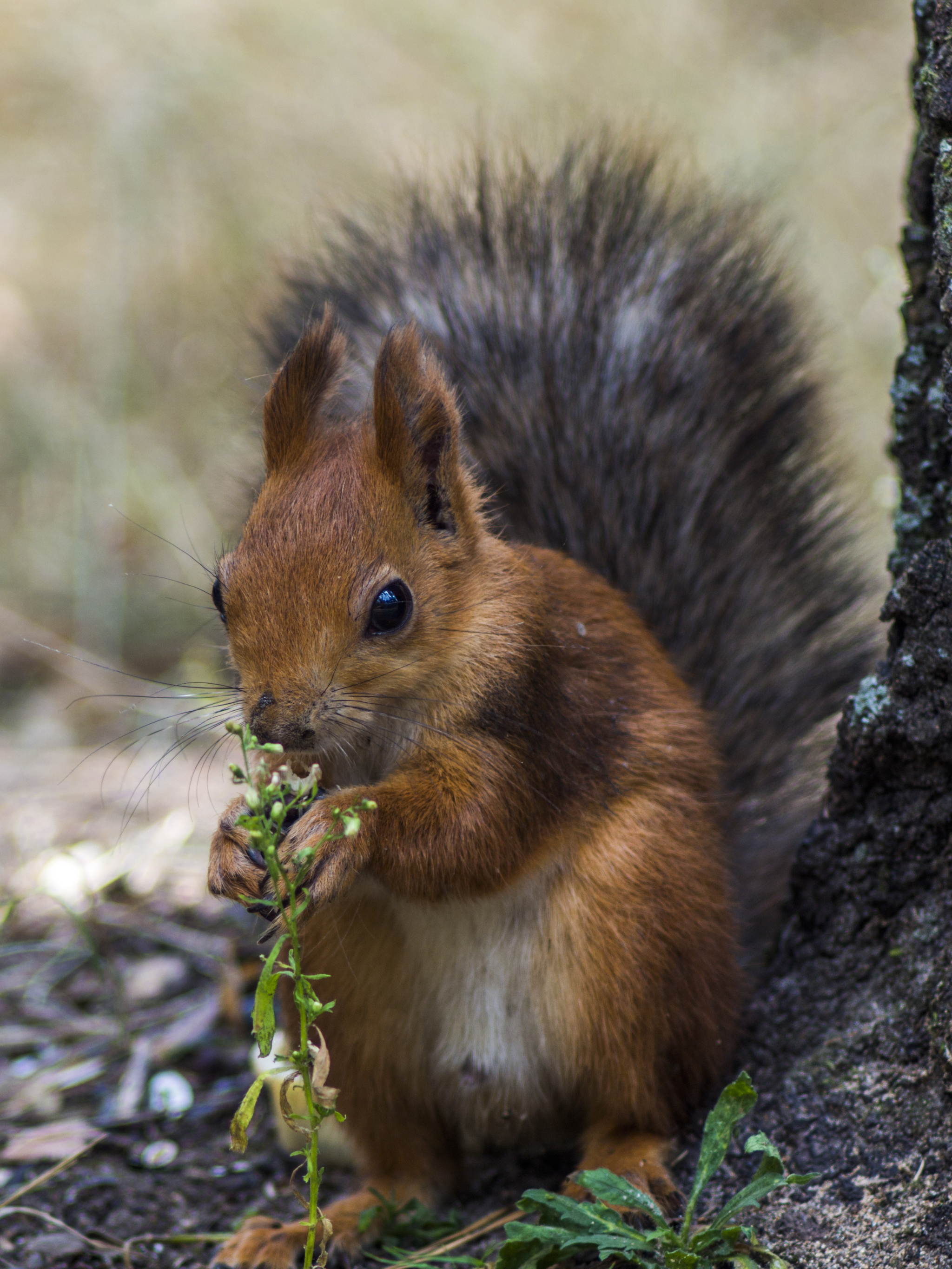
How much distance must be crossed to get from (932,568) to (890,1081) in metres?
0.61

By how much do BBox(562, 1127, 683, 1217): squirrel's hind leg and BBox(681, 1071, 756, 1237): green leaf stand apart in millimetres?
156

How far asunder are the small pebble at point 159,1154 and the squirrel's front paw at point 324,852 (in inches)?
34.3

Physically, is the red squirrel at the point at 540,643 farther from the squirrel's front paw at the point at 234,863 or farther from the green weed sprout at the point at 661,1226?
the green weed sprout at the point at 661,1226

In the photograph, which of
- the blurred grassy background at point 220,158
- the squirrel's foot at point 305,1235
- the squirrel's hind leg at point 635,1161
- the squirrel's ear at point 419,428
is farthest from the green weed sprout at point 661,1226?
the blurred grassy background at point 220,158

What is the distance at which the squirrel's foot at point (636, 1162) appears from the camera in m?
1.59

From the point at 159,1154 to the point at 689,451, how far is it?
1404 millimetres

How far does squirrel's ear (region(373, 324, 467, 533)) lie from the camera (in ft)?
5.10

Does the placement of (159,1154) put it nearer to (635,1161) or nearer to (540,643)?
(635,1161)

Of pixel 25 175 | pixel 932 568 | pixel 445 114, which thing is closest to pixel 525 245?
pixel 932 568

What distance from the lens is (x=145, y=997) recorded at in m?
2.57

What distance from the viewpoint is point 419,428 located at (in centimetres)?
159

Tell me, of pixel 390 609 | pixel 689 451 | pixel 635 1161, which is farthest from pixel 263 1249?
pixel 689 451

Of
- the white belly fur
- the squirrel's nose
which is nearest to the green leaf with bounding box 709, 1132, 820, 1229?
the white belly fur

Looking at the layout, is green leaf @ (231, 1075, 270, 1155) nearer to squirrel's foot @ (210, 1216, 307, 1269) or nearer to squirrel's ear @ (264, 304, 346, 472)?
squirrel's foot @ (210, 1216, 307, 1269)
